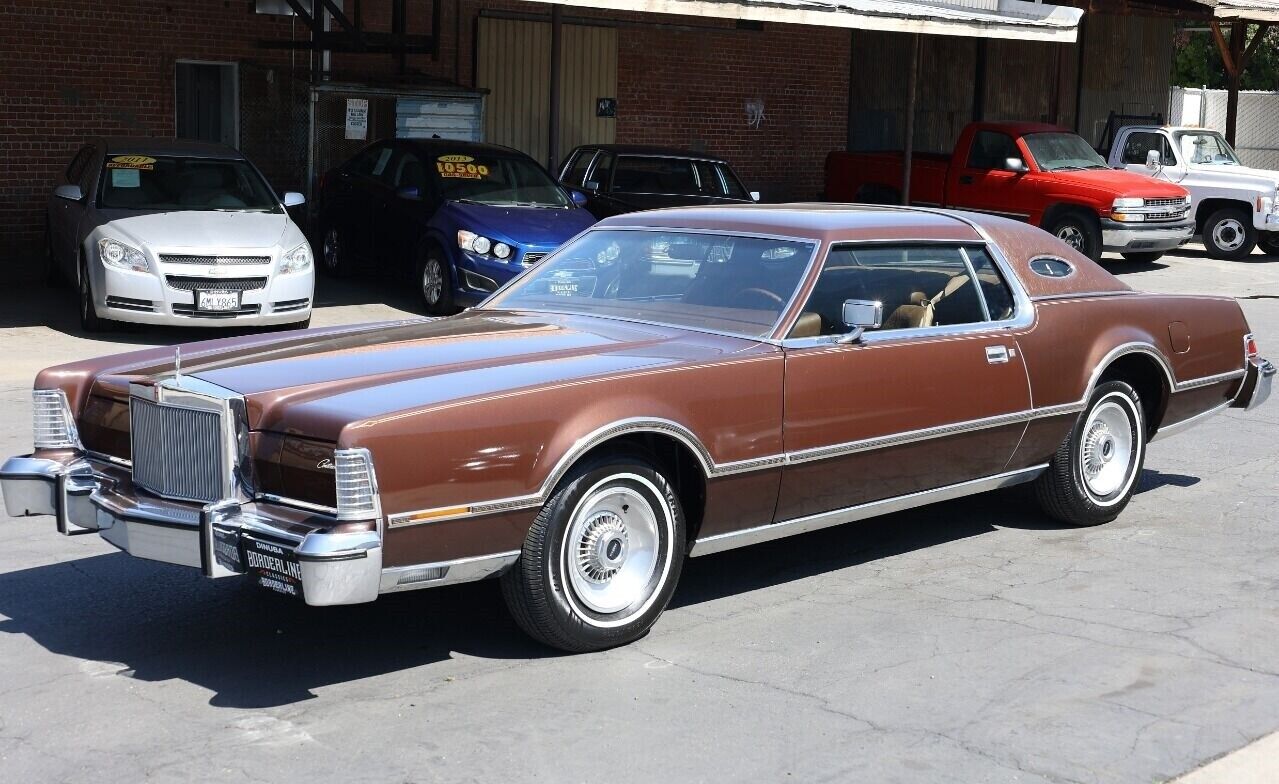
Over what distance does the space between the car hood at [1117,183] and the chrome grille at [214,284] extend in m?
11.7

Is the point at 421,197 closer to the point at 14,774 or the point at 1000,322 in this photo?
the point at 1000,322

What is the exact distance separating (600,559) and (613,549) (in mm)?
68

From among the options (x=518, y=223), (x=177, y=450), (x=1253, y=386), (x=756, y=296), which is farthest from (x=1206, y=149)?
(x=177, y=450)

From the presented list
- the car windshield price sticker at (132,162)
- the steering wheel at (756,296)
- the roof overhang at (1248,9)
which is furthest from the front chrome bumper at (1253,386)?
the roof overhang at (1248,9)

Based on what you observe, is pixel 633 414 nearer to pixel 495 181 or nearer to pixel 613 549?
pixel 613 549

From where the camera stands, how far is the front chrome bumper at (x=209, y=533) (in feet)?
14.9

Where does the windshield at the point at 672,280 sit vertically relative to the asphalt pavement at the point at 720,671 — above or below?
above

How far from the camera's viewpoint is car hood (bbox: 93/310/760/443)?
4.86 meters

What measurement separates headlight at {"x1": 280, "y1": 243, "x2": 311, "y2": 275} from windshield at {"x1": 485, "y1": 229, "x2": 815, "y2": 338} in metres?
6.12

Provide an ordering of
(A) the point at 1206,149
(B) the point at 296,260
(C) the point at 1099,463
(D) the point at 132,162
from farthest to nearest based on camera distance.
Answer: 1. (A) the point at 1206,149
2. (D) the point at 132,162
3. (B) the point at 296,260
4. (C) the point at 1099,463

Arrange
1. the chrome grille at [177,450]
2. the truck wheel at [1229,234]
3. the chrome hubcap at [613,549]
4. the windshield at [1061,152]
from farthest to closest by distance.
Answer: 1. the truck wheel at [1229,234]
2. the windshield at [1061,152]
3. the chrome hubcap at [613,549]
4. the chrome grille at [177,450]

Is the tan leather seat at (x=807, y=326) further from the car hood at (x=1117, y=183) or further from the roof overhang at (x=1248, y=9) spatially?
the roof overhang at (x=1248, y=9)

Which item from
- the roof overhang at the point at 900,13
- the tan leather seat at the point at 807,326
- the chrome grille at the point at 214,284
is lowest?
the chrome grille at the point at 214,284

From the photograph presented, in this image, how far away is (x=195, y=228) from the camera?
41.0 ft
